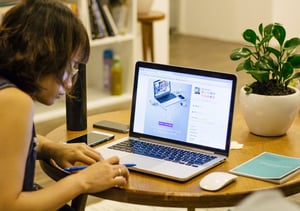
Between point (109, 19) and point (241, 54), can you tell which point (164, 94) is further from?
point (109, 19)

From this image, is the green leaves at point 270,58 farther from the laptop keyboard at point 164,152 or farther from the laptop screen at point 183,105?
the laptop keyboard at point 164,152

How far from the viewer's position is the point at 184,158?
63.4 inches

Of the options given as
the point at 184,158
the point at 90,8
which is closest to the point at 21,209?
the point at 184,158

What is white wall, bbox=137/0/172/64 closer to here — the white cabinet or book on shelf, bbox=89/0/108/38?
the white cabinet

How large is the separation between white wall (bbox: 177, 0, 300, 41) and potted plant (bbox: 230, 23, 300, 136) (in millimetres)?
4365

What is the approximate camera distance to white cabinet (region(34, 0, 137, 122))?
12.1 feet

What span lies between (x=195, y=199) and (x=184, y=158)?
227 mm

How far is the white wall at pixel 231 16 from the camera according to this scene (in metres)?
6.12

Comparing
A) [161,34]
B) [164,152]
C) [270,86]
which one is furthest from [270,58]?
[161,34]

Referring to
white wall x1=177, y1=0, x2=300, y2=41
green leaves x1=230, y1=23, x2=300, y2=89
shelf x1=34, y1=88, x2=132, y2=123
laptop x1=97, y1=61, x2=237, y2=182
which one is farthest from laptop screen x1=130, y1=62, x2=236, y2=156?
white wall x1=177, y1=0, x2=300, y2=41

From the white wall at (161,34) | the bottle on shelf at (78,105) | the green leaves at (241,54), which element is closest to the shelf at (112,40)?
the white wall at (161,34)

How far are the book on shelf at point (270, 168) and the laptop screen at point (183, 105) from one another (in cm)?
9

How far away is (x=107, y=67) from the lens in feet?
13.0

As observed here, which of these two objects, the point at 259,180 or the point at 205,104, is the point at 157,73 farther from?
the point at 259,180
